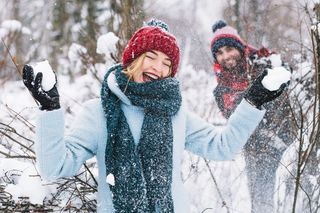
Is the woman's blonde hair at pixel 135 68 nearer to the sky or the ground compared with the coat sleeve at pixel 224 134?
nearer to the sky

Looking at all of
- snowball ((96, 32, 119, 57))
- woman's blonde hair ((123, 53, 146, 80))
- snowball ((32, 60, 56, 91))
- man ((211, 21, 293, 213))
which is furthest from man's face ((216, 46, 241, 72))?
snowball ((32, 60, 56, 91))

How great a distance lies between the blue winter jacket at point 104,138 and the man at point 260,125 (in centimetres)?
135

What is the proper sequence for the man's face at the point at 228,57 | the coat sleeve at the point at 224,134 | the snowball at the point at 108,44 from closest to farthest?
the coat sleeve at the point at 224,134
the snowball at the point at 108,44
the man's face at the point at 228,57

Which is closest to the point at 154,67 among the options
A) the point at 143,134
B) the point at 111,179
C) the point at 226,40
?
the point at 143,134

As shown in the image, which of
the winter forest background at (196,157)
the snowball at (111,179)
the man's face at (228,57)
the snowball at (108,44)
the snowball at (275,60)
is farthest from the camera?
the man's face at (228,57)

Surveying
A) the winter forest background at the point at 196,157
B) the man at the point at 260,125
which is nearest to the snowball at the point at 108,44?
the winter forest background at the point at 196,157

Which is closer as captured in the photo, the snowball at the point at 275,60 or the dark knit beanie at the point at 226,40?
the snowball at the point at 275,60

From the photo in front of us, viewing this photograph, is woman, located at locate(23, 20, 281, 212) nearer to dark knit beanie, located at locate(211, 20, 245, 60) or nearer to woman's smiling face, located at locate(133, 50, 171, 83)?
woman's smiling face, located at locate(133, 50, 171, 83)

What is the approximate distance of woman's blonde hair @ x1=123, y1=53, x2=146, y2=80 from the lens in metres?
2.18

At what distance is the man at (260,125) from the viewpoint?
143 inches

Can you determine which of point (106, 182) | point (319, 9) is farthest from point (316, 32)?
point (106, 182)

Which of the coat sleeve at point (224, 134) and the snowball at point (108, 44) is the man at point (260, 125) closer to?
the snowball at point (108, 44)

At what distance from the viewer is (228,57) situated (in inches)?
158

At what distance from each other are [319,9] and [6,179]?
1857 millimetres
